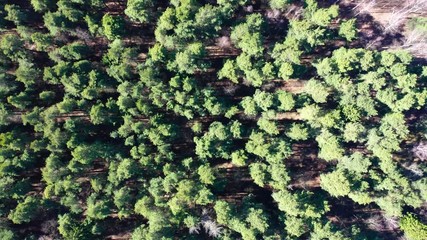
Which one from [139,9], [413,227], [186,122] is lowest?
[413,227]

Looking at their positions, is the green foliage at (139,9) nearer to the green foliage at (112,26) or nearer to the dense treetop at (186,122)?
Result: the dense treetop at (186,122)

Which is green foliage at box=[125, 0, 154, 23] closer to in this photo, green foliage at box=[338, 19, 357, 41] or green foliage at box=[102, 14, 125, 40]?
green foliage at box=[102, 14, 125, 40]

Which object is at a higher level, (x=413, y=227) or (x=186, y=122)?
(x=186, y=122)

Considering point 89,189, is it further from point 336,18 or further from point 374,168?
point 336,18

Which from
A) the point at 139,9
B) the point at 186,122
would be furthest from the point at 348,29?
the point at 139,9

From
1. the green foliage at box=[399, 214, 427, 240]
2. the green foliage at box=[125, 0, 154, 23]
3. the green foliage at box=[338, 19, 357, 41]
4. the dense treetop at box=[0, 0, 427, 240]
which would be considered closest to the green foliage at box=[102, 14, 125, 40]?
the dense treetop at box=[0, 0, 427, 240]

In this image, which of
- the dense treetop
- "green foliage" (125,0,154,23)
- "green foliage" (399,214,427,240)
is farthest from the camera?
"green foliage" (399,214,427,240)

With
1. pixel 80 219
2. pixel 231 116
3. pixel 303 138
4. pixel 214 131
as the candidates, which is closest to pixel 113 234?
pixel 80 219

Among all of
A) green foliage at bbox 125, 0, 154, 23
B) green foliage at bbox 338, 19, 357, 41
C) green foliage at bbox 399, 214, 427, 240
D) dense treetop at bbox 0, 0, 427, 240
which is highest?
green foliage at bbox 125, 0, 154, 23

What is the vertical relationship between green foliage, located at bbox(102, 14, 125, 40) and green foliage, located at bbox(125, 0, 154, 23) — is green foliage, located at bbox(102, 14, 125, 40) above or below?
below

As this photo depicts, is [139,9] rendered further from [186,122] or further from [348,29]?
[348,29]

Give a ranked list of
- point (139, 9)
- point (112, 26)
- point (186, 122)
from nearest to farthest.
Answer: point (112, 26)
point (139, 9)
point (186, 122)
